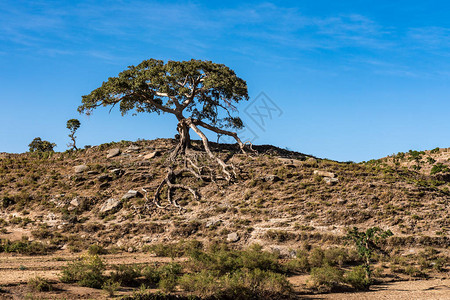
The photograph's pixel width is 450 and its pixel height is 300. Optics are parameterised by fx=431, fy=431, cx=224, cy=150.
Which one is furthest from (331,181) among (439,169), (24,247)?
(24,247)

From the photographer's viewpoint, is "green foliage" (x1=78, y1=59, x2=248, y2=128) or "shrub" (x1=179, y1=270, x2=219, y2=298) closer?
"shrub" (x1=179, y1=270, x2=219, y2=298)

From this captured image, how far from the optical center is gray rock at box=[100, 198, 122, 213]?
37.4 m

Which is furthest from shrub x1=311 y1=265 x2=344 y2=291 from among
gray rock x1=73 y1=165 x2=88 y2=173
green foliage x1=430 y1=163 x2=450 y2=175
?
green foliage x1=430 y1=163 x2=450 y2=175

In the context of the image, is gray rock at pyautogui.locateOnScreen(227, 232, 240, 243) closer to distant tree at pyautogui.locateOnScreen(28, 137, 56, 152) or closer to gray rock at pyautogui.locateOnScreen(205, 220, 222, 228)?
gray rock at pyautogui.locateOnScreen(205, 220, 222, 228)

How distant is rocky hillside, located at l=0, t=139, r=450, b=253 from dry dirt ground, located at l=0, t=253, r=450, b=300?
14.3ft

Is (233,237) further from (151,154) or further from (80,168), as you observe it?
(80,168)

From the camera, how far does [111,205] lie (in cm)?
3794

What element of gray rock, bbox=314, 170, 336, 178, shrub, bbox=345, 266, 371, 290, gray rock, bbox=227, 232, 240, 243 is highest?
gray rock, bbox=314, 170, 336, 178

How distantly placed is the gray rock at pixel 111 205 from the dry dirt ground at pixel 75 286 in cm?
903

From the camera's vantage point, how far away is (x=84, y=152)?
167ft

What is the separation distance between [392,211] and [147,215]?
767 inches

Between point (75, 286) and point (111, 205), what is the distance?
18.7 metres

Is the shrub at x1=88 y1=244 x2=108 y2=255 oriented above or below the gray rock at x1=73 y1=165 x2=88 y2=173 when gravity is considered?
below

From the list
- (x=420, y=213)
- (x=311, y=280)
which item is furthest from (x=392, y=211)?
(x=311, y=280)
